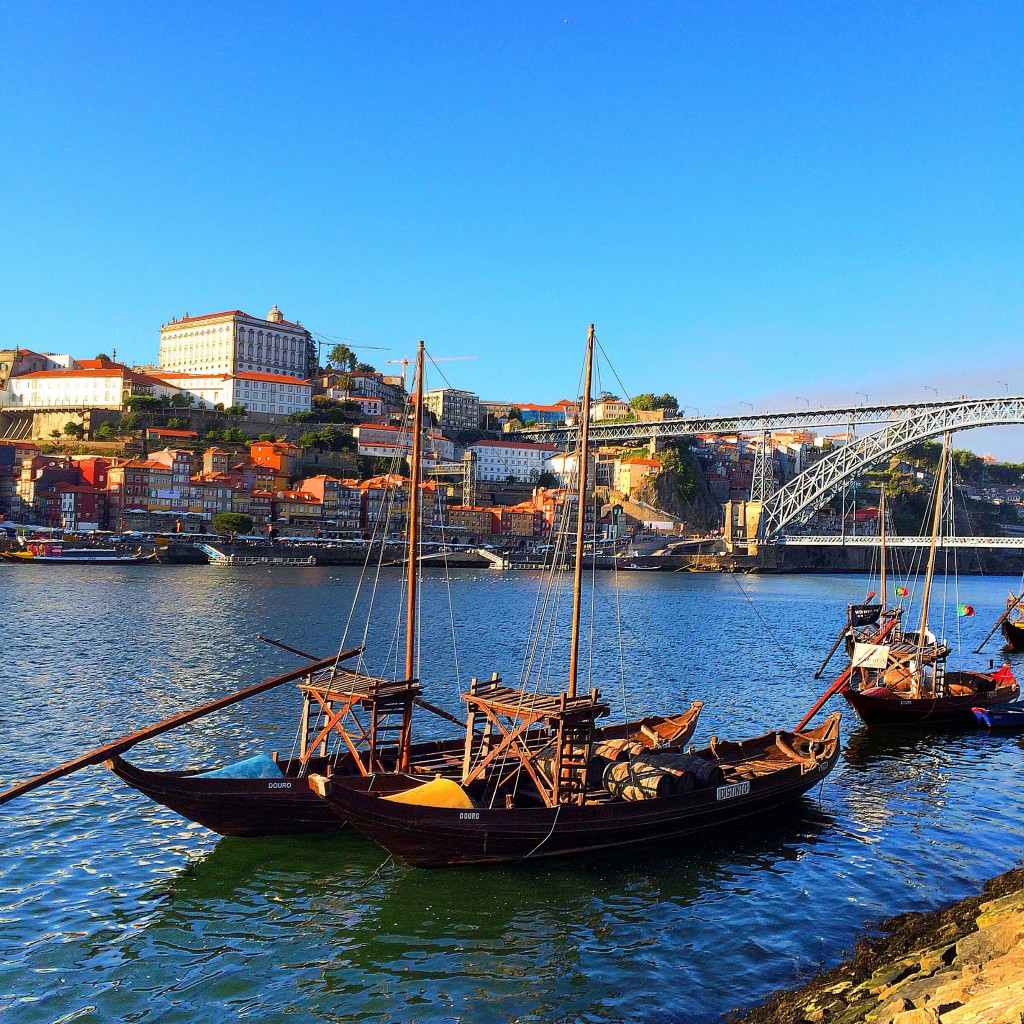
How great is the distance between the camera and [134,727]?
1933 centimetres

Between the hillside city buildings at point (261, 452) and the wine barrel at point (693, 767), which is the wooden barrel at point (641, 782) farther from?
the hillside city buildings at point (261, 452)

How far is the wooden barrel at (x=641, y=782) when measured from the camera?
1281 centimetres

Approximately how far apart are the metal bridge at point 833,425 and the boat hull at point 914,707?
48.1m

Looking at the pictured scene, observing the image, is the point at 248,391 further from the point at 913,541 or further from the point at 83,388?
the point at 913,541

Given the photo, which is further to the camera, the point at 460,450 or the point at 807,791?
the point at 460,450

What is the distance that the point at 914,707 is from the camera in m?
21.9

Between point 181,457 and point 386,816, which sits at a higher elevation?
point 181,457

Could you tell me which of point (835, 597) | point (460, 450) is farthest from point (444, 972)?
point (460, 450)

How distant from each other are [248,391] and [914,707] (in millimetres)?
94137

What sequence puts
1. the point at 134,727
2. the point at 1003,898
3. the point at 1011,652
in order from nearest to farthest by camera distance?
the point at 1003,898, the point at 134,727, the point at 1011,652

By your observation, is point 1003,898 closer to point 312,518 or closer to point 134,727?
point 134,727

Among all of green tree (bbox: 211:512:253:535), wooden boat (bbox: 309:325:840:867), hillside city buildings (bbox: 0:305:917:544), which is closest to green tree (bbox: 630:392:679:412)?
hillside city buildings (bbox: 0:305:917:544)

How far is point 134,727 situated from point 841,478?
8148 cm

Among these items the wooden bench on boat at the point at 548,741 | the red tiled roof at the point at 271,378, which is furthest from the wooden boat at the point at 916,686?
the red tiled roof at the point at 271,378
